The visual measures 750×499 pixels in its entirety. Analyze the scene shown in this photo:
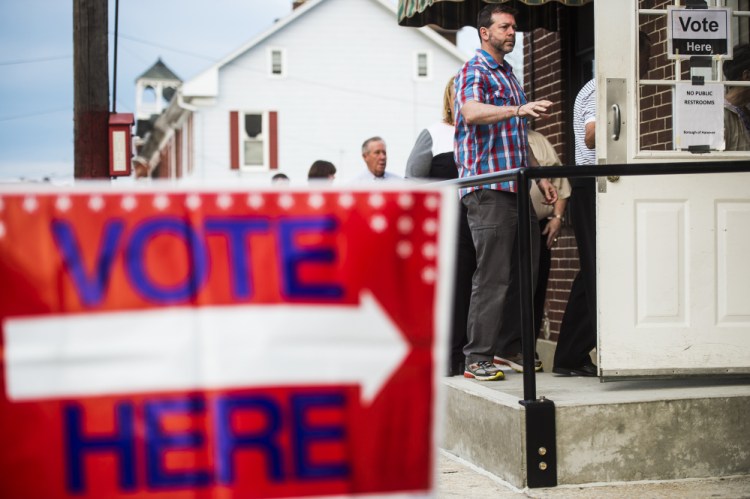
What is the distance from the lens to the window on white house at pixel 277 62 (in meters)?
36.0

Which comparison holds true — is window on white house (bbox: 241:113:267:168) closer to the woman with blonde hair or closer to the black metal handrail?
the woman with blonde hair

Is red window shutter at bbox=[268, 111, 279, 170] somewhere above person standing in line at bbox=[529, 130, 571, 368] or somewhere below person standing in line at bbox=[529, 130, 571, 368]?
above

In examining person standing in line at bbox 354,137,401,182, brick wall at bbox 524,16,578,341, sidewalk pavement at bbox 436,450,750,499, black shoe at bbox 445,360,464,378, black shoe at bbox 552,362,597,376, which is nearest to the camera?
sidewalk pavement at bbox 436,450,750,499

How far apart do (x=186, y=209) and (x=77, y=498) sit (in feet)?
2.02

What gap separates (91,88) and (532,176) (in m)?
9.05

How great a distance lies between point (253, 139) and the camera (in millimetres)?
34906

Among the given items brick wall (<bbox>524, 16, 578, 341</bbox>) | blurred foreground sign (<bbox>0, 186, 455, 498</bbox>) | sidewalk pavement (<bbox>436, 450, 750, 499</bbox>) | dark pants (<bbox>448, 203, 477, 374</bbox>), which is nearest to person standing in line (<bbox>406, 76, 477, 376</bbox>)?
dark pants (<bbox>448, 203, 477, 374</bbox>)

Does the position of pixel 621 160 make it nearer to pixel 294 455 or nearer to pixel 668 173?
pixel 668 173

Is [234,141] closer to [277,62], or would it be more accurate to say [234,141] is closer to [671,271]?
[277,62]

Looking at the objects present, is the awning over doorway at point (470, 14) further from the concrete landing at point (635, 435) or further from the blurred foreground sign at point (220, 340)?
the blurred foreground sign at point (220, 340)

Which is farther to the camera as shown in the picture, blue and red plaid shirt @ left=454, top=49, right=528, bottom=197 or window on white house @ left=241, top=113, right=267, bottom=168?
window on white house @ left=241, top=113, right=267, bottom=168

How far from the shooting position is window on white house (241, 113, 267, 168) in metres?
34.7

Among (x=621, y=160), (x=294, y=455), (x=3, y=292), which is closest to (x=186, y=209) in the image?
(x=3, y=292)

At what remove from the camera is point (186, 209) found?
2.22 m
